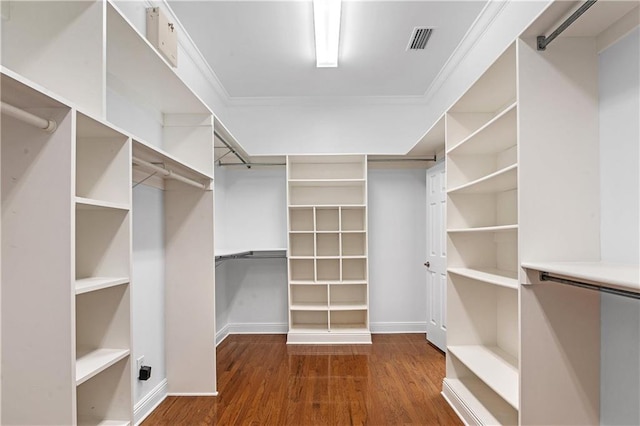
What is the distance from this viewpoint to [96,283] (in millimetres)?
1288

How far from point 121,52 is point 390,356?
3.44m

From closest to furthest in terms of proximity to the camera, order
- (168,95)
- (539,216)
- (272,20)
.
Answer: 1. (539,216)
2. (168,95)
3. (272,20)

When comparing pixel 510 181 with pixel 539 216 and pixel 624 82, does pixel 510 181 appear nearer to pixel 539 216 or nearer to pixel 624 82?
pixel 539 216

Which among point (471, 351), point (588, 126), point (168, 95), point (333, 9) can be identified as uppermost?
point (333, 9)

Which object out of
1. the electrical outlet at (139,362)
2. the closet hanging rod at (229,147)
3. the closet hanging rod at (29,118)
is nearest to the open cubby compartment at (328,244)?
the closet hanging rod at (229,147)

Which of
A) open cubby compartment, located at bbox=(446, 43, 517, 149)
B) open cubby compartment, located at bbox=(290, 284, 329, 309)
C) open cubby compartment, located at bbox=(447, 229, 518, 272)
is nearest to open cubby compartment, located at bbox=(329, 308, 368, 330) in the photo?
open cubby compartment, located at bbox=(290, 284, 329, 309)

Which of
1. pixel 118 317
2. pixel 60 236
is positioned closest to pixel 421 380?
pixel 118 317

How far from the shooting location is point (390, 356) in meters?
3.62

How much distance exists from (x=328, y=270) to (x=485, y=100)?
2725 millimetres

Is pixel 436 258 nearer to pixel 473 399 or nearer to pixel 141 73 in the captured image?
pixel 473 399

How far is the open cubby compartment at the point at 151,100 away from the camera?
5.38 ft

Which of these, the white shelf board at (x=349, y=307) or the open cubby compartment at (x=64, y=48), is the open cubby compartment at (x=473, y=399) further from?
the open cubby compartment at (x=64, y=48)

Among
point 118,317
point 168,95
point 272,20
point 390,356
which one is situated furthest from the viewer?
point 390,356

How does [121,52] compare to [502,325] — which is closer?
[121,52]
